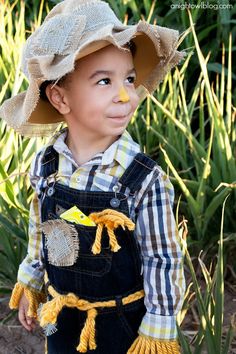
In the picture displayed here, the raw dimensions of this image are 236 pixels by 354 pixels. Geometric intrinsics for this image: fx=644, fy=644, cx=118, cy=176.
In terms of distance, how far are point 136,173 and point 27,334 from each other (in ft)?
3.04

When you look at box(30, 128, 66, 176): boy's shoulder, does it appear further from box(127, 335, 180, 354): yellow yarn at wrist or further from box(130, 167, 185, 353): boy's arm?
box(127, 335, 180, 354): yellow yarn at wrist

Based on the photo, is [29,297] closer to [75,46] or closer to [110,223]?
[110,223]

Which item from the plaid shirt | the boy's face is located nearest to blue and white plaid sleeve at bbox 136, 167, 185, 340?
the plaid shirt

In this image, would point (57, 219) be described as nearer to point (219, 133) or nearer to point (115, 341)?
point (115, 341)

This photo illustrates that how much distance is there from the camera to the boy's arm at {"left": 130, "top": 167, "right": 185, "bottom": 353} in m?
1.25

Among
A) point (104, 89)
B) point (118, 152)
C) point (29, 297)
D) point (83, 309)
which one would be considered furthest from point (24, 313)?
point (104, 89)

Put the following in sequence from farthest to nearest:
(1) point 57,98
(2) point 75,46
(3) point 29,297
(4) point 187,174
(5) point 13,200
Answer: (4) point 187,174 < (5) point 13,200 < (3) point 29,297 < (1) point 57,98 < (2) point 75,46

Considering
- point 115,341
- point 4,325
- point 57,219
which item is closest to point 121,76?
point 57,219

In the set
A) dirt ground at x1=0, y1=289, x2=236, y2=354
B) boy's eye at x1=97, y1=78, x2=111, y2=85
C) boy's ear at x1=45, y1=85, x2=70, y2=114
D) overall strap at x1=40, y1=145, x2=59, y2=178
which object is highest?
boy's eye at x1=97, y1=78, x2=111, y2=85

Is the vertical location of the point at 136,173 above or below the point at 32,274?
above

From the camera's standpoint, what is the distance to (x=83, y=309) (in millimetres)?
1333

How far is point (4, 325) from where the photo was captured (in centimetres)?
199

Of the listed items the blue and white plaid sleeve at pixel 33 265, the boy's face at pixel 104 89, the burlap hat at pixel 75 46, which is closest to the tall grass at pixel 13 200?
the blue and white plaid sleeve at pixel 33 265

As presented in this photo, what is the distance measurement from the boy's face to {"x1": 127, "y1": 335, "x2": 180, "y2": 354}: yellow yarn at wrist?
0.42 meters
